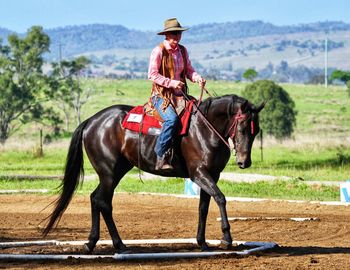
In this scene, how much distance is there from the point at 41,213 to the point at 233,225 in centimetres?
427

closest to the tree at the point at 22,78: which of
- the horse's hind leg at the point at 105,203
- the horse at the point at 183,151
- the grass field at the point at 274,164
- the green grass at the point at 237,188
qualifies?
the grass field at the point at 274,164

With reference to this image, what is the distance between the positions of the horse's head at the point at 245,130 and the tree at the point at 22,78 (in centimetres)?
4576

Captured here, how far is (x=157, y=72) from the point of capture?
41.8 ft

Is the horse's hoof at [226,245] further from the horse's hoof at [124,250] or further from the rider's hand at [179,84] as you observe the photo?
the rider's hand at [179,84]

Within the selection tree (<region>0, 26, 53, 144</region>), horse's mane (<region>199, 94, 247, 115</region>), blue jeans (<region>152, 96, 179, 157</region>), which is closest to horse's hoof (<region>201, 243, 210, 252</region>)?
blue jeans (<region>152, 96, 179, 157</region>)

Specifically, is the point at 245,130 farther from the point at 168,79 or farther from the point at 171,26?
the point at 171,26

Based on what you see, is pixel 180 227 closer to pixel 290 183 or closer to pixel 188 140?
pixel 188 140

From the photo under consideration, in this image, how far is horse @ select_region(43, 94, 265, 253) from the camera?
483 inches

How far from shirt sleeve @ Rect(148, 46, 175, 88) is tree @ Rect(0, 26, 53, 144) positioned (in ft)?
148

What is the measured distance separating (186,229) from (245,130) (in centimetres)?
372

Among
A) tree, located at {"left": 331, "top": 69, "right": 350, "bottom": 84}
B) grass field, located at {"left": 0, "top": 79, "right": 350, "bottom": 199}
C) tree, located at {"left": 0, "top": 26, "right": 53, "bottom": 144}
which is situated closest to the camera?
grass field, located at {"left": 0, "top": 79, "right": 350, "bottom": 199}

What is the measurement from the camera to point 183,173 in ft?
42.5

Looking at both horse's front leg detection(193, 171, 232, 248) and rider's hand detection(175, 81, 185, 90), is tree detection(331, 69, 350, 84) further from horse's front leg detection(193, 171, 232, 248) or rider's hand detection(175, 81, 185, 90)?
horse's front leg detection(193, 171, 232, 248)

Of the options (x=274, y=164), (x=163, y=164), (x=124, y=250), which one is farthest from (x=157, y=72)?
(x=274, y=164)
